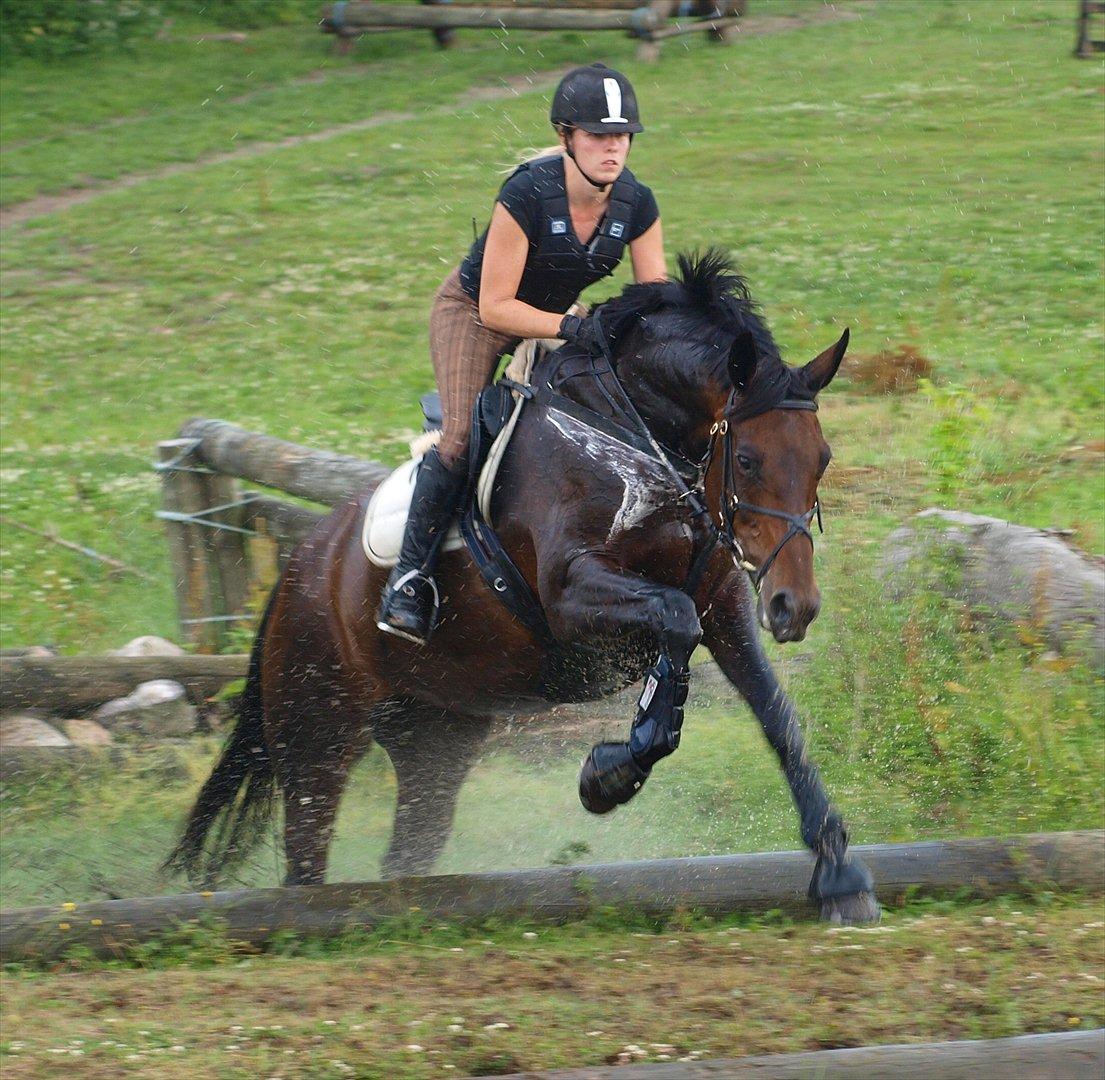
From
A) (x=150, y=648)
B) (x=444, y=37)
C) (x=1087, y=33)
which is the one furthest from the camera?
(x=444, y=37)

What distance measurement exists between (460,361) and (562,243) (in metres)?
0.60

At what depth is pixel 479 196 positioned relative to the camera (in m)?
15.8

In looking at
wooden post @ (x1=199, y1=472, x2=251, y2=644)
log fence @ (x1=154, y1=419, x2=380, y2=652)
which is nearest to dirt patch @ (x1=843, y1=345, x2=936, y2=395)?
log fence @ (x1=154, y1=419, x2=380, y2=652)

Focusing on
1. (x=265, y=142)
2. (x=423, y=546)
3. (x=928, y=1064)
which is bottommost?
(x=265, y=142)

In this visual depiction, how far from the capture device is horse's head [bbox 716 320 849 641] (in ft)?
13.7

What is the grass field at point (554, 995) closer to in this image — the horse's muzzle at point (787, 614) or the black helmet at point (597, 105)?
the horse's muzzle at point (787, 614)

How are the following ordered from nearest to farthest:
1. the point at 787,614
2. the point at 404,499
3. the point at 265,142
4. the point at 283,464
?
the point at 787,614 → the point at 404,499 → the point at 283,464 → the point at 265,142

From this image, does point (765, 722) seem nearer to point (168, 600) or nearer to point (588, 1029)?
point (588, 1029)

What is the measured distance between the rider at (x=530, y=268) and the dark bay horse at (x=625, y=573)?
0.15 m

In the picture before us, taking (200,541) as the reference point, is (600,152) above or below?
above

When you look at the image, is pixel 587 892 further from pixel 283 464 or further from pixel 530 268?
pixel 283 464

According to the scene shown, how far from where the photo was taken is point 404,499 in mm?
5316

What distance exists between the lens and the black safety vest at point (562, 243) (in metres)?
4.71

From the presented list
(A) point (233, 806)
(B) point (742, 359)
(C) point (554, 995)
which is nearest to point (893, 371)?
(A) point (233, 806)
